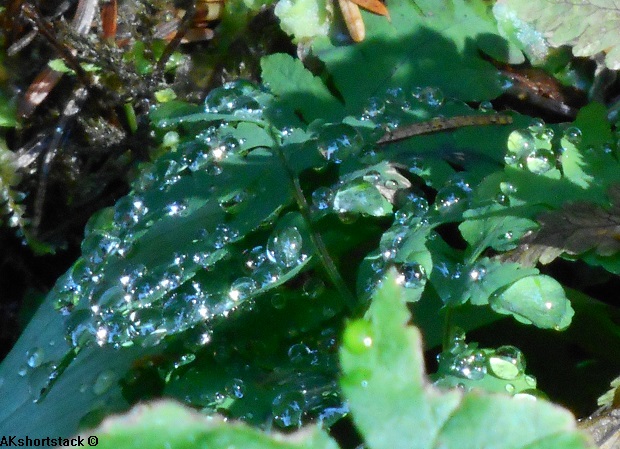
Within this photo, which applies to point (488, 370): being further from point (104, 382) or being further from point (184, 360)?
point (104, 382)

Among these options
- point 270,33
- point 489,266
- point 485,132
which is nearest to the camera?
point 489,266

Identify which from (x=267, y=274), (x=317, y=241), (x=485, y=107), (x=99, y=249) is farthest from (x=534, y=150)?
(x=99, y=249)

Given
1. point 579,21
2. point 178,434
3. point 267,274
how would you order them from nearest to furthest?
point 178,434
point 267,274
point 579,21

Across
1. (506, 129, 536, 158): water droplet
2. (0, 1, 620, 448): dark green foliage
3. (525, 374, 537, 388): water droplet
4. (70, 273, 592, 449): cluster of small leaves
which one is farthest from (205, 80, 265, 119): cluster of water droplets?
(70, 273, 592, 449): cluster of small leaves

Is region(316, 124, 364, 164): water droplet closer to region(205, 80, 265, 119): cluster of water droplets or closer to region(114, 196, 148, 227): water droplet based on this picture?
region(205, 80, 265, 119): cluster of water droplets

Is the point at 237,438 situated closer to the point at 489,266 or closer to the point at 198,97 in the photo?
the point at 489,266

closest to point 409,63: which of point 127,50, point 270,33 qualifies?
point 270,33

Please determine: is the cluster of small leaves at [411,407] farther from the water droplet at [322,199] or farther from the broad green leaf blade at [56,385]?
the broad green leaf blade at [56,385]
